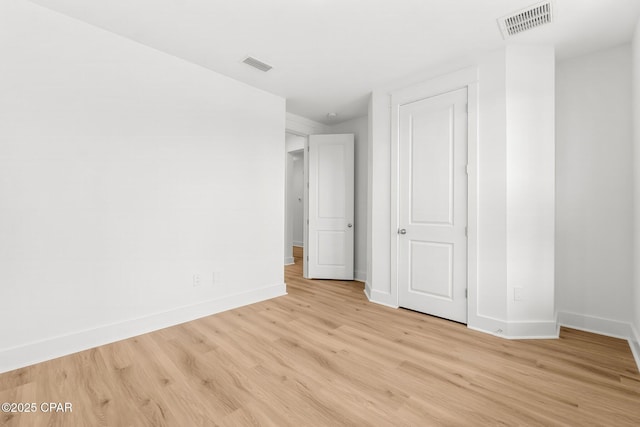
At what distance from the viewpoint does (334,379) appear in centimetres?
198

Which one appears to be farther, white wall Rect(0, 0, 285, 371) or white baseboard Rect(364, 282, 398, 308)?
white baseboard Rect(364, 282, 398, 308)

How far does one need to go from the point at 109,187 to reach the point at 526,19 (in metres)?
3.89

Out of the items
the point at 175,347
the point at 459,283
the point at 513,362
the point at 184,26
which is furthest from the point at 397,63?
the point at 175,347

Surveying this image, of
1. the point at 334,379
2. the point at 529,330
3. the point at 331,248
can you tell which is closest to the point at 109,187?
the point at 334,379

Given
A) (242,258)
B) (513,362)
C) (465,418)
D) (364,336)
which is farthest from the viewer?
(242,258)

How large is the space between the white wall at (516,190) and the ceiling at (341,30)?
0.29 metres

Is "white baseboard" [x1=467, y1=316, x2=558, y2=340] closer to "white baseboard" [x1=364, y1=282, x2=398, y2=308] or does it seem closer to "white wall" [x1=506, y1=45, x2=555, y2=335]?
"white wall" [x1=506, y1=45, x2=555, y2=335]

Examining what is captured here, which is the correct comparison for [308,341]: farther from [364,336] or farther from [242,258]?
[242,258]

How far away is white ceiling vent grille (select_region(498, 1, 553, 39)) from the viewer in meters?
2.23

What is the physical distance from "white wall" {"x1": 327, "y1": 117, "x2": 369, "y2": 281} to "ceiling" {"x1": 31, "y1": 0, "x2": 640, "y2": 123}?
1.56 metres

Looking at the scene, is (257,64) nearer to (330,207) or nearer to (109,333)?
(330,207)

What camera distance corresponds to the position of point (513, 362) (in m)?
2.21

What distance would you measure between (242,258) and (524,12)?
3.66m

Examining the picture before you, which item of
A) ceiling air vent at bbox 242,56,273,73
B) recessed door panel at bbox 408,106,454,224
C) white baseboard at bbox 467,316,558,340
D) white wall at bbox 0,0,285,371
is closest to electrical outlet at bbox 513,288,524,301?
white baseboard at bbox 467,316,558,340
